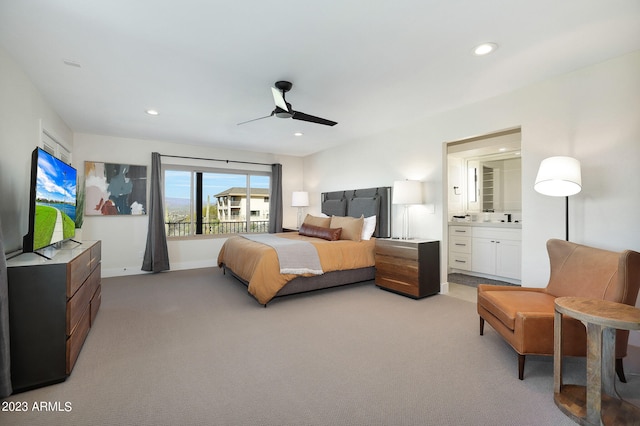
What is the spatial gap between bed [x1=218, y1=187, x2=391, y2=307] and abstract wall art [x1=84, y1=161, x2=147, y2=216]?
1.94 m

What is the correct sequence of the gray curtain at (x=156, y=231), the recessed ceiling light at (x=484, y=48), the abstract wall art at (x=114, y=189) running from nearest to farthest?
the recessed ceiling light at (x=484, y=48) → the abstract wall art at (x=114, y=189) → the gray curtain at (x=156, y=231)

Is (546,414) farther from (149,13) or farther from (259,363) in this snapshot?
(149,13)

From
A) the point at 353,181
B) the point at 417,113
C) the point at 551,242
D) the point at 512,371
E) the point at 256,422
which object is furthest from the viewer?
the point at 353,181

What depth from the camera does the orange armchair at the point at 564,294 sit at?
6.27 feet

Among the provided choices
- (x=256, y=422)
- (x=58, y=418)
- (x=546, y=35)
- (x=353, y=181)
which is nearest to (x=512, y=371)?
(x=256, y=422)

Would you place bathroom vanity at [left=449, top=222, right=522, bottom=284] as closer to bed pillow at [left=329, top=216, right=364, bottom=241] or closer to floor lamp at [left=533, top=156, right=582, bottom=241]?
bed pillow at [left=329, top=216, right=364, bottom=241]

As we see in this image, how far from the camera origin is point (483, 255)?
493 cm

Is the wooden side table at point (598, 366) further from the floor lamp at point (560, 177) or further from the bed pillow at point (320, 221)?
the bed pillow at point (320, 221)

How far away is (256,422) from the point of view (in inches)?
64.2

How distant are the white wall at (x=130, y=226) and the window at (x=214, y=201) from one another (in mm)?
227

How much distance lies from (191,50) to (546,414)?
3.50 m

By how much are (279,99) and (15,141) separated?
7.88 feet

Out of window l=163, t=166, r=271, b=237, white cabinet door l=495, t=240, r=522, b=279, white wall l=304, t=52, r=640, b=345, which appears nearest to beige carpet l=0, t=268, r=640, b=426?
white wall l=304, t=52, r=640, b=345

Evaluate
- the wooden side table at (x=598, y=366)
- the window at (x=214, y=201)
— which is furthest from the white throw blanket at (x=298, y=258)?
the window at (x=214, y=201)
